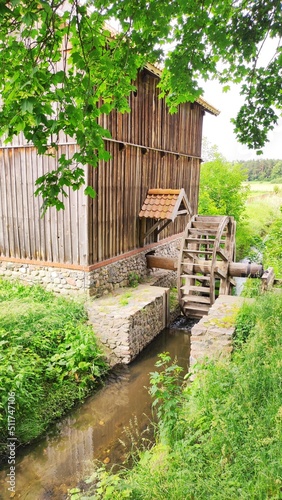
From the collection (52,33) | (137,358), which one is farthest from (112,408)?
(52,33)

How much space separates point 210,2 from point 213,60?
2.98 ft

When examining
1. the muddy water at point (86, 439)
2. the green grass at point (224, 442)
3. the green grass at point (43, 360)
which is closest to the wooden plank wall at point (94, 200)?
the green grass at point (43, 360)

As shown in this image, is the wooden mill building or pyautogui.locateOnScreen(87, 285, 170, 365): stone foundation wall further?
the wooden mill building

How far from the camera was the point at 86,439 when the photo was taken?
193 inches

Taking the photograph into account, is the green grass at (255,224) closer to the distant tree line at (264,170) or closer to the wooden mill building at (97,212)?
the wooden mill building at (97,212)

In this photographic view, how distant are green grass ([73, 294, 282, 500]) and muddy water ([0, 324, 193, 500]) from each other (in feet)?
1.87

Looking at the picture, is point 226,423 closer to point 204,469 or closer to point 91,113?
point 204,469

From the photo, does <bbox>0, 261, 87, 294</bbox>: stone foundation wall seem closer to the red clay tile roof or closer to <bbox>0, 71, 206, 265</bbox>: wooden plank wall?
<bbox>0, 71, 206, 265</bbox>: wooden plank wall

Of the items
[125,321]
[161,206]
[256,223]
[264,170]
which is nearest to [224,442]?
[125,321]

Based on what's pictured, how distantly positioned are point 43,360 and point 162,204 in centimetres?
522

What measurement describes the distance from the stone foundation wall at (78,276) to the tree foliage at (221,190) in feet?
25.4

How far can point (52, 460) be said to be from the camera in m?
4.46

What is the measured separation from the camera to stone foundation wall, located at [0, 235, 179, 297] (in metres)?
7.67

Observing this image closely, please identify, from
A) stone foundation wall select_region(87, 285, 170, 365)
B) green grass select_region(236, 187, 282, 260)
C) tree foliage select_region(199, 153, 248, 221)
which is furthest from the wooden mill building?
green grass select_region(236, 187, 282, 260)
